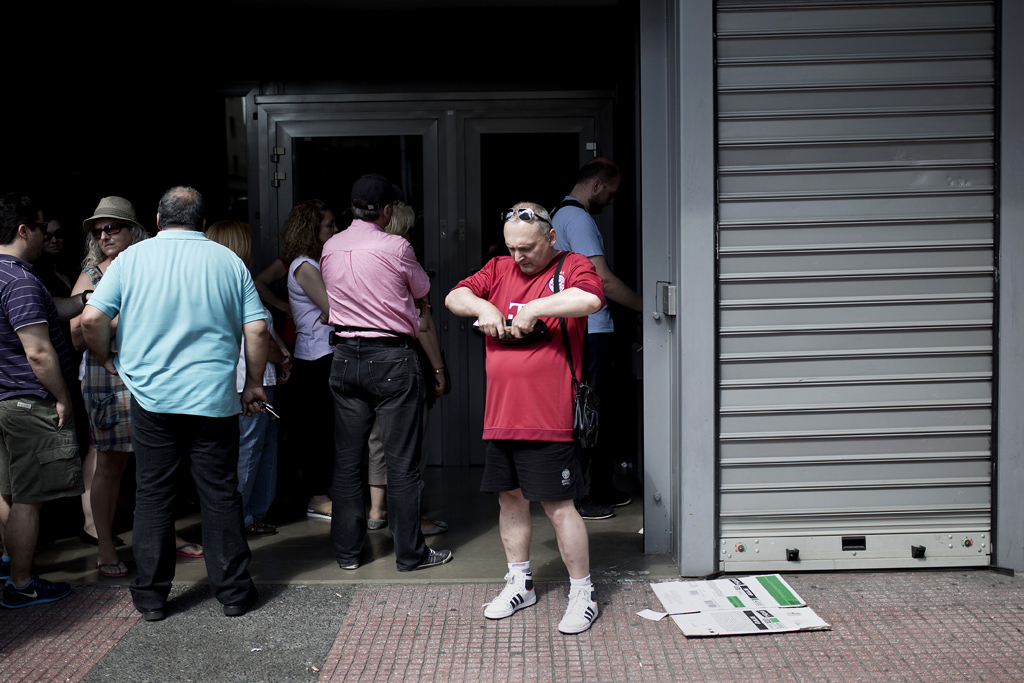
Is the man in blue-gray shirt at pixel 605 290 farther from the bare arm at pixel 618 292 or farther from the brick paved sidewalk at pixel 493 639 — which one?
the brick paved sidewalk at pixel 493 639

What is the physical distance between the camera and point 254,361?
4.05 metres

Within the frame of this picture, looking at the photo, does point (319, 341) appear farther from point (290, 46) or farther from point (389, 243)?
point (290, 46)

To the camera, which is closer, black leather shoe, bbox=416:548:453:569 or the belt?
the belt

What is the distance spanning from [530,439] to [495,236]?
3064 millimetres

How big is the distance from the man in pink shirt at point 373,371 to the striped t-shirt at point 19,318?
1.21 m

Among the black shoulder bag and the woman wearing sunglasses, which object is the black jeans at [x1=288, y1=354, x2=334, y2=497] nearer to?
the woman wearing sunglasses

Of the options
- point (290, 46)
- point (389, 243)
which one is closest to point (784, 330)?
point (389, 243)

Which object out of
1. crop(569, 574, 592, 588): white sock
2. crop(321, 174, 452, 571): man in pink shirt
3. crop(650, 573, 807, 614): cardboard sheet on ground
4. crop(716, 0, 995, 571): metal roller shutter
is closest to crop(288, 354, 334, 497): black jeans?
crop(321, 174, 452, 571): man in pink shirt

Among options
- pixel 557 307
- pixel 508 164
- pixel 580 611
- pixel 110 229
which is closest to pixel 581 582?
pixel 580 611

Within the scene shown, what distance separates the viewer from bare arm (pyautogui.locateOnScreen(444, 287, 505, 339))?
361 centimetres

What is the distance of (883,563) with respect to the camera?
4.26 meters

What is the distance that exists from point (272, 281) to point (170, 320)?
172cm

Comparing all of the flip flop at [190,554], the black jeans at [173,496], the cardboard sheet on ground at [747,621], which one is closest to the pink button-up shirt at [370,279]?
the black jeans at [173,496]

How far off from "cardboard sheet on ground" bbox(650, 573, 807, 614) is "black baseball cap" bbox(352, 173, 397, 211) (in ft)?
7.10
